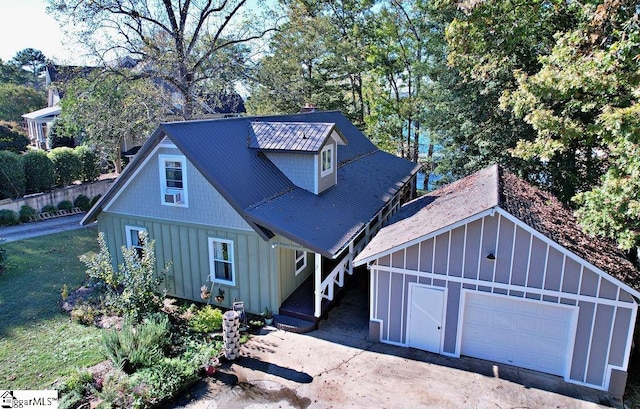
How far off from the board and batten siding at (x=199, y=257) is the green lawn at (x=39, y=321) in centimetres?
253

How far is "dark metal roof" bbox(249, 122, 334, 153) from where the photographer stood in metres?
13.4

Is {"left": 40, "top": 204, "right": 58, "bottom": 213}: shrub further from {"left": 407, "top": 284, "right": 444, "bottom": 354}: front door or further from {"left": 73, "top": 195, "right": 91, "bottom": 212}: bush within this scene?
{"left": 407, "top": 284, "right": 444, "bottom": 354}: front door

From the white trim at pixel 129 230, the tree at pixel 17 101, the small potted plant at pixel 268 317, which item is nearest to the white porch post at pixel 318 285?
the small potted plant at pixel 268 317

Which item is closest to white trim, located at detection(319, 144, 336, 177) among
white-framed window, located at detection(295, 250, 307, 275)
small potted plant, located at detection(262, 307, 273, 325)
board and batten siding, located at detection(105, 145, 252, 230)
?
white-framed window, located at detection(295, 250, 307, 275)

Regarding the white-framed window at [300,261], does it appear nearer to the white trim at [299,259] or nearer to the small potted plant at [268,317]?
the white trim at [299,259]

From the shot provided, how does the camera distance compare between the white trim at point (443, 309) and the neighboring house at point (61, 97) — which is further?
the neighboring house at point (61, 97)

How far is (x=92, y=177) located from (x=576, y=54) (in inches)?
1050

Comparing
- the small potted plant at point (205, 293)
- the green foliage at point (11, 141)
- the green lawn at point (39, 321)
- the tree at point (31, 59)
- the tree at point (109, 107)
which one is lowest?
the green lawn at point (39, 321)

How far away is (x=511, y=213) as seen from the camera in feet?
30.1

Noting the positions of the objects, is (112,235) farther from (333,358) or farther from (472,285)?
(472,285)

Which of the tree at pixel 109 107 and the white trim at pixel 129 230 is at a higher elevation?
the tree at pixel 109 107

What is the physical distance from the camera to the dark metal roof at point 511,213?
935 cm

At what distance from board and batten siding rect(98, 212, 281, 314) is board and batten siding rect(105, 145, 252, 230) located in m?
0.20

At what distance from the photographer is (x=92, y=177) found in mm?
26734
